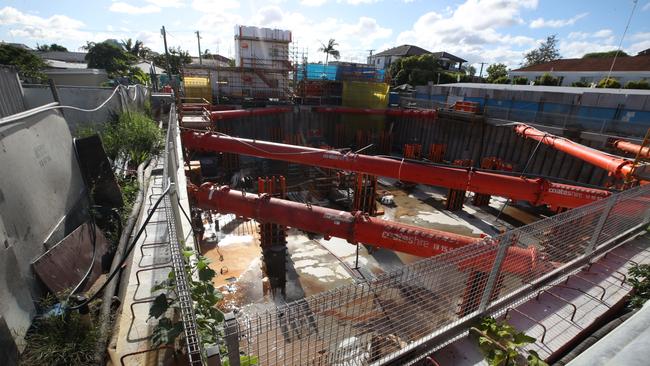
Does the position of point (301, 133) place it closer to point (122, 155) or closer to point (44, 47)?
point (122, 155)

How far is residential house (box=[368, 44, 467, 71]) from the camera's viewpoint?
54.0 meters

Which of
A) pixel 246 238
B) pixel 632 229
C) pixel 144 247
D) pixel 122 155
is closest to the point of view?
pixel 144 247

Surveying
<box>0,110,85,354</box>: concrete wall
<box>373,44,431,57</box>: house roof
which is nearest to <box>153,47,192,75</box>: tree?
<box>373,44,431,57</box>: house roof

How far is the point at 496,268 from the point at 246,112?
19.4 metres

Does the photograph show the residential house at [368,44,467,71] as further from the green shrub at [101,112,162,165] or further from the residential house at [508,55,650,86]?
the green shrub at [101,112,162,165]

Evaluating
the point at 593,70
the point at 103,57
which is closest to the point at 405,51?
the point at 593,70

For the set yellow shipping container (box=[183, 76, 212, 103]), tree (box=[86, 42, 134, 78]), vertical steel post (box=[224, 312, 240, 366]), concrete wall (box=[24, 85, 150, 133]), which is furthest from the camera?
tree (box=[86, 42, 134, 78])

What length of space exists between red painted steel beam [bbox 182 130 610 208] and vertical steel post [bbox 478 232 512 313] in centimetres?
509

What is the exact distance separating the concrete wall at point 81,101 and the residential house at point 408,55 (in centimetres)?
4774

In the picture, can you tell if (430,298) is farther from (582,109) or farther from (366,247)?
(582,109)

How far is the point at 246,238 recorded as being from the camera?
36.5ft

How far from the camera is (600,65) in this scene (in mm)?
35062

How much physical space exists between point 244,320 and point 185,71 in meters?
26.5

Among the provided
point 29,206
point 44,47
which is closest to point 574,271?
point 29,206
